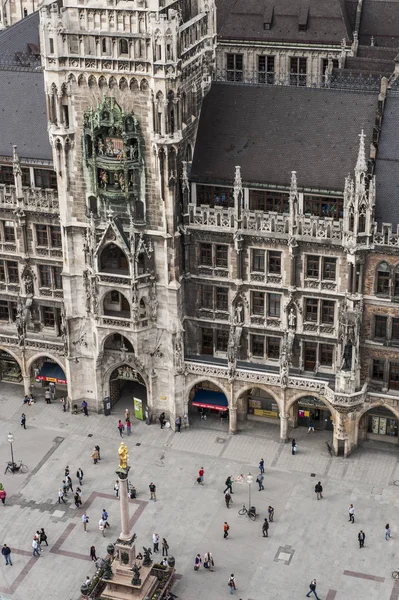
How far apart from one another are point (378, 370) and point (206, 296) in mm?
15529

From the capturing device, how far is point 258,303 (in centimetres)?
10338

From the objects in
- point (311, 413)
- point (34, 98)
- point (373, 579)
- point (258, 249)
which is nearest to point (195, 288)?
point (258, 249)

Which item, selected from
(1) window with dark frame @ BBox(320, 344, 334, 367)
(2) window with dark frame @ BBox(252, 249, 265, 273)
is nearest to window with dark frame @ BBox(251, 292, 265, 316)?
(2) window with dark frame @ BBox(252, 249, 265, 273)

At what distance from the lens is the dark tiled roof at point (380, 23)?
429 feet

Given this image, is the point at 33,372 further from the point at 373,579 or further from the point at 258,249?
the point at 373,579

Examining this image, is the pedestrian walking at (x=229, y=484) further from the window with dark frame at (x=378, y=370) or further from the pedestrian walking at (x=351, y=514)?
the window with dark frame at (x=378, y=370)

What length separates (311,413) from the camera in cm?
10662

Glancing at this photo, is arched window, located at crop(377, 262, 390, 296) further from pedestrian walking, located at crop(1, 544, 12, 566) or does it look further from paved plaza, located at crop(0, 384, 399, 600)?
pedestrian walking, located at crop(1, 544, 12, 566)

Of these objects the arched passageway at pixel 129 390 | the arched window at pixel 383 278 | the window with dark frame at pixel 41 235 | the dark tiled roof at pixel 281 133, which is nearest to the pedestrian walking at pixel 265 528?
the arched passageway at pixel 129 390

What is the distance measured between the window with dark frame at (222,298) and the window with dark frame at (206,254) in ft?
8.23

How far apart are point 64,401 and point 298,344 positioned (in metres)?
22.3

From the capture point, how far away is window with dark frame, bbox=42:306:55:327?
111 m

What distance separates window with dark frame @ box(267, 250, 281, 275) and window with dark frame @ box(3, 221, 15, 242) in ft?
75.0

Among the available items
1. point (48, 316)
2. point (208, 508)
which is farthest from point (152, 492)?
point (48, 316)
